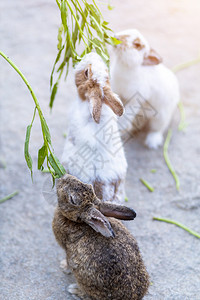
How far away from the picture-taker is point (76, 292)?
269cm

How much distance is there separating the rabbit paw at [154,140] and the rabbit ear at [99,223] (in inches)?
68.8

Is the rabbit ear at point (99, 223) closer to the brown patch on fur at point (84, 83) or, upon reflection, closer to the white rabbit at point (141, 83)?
the brown patch on fur at point (84, 83)

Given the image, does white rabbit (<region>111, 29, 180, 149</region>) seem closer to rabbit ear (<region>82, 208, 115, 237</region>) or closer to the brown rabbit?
the brown rabbit

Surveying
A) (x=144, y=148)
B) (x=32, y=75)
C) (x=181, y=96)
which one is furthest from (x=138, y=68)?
(x=32, y=75)

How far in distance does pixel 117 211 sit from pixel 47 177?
0.89m

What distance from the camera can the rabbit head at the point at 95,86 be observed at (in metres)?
2.57

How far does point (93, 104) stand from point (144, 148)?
5.19 ft

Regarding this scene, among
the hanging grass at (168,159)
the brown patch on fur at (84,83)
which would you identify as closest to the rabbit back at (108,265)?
the brown patch on fur at (84,83)

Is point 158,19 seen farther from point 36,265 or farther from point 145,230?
point 36,265

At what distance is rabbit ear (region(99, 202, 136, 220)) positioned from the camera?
243 centimetres

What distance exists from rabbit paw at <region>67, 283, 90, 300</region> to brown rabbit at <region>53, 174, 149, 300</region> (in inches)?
4.6

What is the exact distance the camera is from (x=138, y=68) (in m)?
3.65

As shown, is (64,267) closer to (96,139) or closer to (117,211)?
(117,211)

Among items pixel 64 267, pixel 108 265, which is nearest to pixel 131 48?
pixel 64 267
